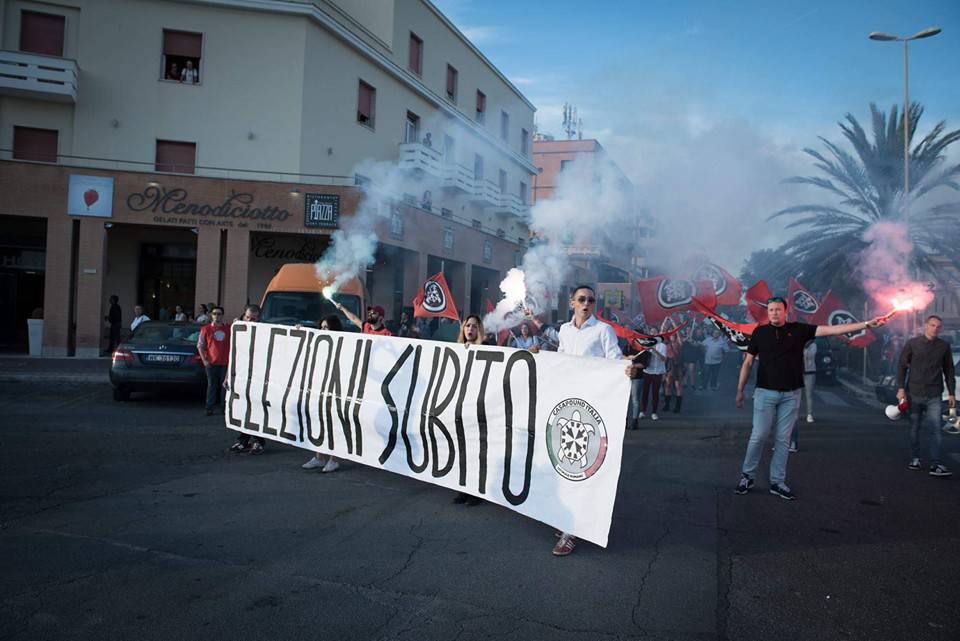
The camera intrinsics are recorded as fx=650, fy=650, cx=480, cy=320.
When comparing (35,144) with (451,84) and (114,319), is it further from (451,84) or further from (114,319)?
(451,84)

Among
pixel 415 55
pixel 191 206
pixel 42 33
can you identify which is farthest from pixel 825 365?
pixel 42 33

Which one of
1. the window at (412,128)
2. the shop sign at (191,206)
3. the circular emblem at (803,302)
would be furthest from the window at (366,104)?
the circular emblem at (803,302)

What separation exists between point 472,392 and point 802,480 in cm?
414

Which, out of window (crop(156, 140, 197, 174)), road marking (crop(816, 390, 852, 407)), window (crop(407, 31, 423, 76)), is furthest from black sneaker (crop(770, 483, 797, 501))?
window (crop(407, 31, 423, 76))

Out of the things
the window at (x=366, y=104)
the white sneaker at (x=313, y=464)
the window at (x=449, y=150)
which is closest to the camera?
the white sneaker at (x=313, y=464)

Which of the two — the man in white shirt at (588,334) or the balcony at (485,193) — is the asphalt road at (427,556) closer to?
the man in white shirt at (588,334)

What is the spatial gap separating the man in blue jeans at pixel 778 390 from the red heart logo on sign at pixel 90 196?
2007cm

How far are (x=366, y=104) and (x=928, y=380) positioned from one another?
21.7 m

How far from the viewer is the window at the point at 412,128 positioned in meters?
27.3

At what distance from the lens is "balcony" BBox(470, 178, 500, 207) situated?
2783 cm

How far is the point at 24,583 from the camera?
377 cm

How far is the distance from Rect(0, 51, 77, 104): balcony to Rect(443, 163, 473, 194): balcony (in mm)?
12849

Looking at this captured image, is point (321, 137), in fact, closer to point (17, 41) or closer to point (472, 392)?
point (17, 41)

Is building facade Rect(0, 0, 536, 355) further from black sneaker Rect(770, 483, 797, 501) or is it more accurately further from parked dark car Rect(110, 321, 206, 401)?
black sneaker Rect(770, 483, 797, 501)
